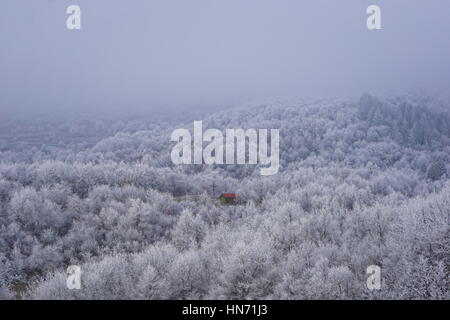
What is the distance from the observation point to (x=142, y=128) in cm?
10725

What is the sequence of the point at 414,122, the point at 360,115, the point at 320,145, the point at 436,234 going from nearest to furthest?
the point at 436,234, the point at 320,145, the point at 414,122, the point at 360,115

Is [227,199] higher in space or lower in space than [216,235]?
lower

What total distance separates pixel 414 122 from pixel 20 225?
256 ft

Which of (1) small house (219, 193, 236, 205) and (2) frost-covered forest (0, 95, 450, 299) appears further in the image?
(1) small house (219, 193, 236, 205)

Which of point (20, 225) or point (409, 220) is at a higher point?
point (409, 220)

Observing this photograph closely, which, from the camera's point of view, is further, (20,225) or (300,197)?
(300,197)

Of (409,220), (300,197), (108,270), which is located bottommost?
(300,197)

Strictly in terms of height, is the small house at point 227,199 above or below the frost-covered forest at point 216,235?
below

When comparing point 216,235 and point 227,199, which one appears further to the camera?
point 227,199

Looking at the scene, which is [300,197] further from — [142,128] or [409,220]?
[142,128]

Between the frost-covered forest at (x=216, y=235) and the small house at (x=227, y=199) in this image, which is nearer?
the frost-covered forest at (x=216, y=235)

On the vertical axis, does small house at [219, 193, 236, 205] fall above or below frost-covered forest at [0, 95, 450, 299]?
below
